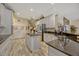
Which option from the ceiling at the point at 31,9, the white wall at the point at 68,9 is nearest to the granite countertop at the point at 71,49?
the white wall at the point at 68,9

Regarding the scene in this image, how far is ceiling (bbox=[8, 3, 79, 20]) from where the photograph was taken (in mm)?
1901

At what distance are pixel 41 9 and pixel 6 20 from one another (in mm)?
528

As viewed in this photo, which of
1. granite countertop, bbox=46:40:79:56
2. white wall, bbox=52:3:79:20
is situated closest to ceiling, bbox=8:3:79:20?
white wall, bbox=52:3:79:20

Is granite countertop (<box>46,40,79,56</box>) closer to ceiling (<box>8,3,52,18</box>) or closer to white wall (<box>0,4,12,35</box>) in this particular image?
ceiling (<box>8,3,52,18</box>)

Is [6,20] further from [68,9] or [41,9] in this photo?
[68,9]

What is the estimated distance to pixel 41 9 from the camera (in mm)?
1912

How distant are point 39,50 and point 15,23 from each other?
52 centimetres

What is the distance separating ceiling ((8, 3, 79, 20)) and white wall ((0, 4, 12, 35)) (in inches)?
4.2

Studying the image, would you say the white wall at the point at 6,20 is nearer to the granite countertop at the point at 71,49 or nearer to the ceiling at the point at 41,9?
the ceiling at the point at 41,9

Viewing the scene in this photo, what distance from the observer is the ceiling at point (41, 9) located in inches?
74.9

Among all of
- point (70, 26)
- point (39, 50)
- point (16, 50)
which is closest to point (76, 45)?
point (70, 26)

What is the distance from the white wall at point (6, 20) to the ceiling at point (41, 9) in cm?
11

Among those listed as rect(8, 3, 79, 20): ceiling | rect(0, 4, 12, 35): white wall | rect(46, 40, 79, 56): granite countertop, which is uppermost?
rect(8, 3, 79, 20): ceiling

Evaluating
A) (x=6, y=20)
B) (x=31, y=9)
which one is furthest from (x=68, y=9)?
(x=6, y=20)
